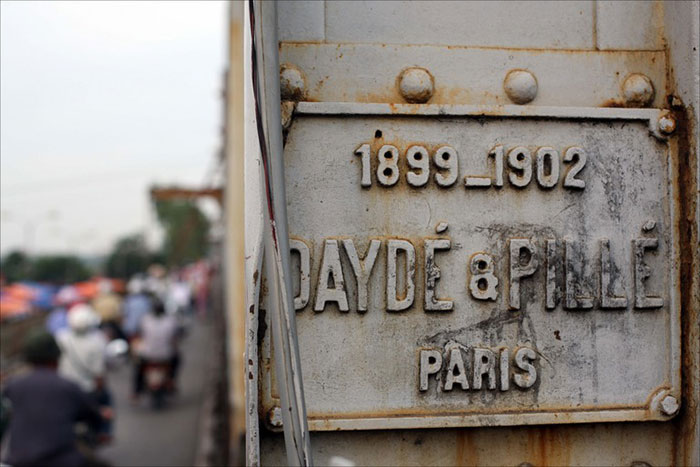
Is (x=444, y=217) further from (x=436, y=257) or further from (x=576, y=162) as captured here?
(x=576, y=162)

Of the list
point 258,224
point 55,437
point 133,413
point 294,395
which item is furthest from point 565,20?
point 133,413

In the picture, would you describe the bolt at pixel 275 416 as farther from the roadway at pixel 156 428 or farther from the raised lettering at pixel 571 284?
the roadway at pixel 156 428

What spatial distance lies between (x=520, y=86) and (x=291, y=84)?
657mm

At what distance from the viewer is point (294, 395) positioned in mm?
1686

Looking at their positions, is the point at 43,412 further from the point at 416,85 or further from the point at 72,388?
the point at 416,85

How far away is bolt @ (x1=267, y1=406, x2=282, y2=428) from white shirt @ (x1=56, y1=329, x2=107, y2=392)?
6.32 metres

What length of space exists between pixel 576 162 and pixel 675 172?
0.30m

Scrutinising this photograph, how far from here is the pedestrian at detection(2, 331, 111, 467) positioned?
5023 millimetres

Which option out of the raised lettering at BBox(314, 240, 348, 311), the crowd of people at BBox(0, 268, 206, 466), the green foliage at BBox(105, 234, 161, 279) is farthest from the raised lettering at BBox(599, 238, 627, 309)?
the green foliage at BBox(105, 234, 161, 279)

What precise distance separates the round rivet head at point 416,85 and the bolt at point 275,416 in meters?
0.94

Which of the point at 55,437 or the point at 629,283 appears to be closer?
the point at 629,283

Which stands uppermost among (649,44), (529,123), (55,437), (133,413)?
(649,44)

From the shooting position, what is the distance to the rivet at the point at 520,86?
6.62 feet

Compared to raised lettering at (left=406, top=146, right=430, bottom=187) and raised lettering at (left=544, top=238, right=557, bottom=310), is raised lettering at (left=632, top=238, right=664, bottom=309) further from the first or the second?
raised lettering at (left=406, top=146, right=430, bottom=187)
